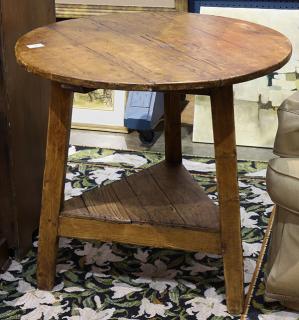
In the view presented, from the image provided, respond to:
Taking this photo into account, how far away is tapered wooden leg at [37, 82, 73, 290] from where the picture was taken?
132 cm

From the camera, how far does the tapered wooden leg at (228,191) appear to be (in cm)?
126

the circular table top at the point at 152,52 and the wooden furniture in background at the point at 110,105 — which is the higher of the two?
the circular table top at the point at 152,52

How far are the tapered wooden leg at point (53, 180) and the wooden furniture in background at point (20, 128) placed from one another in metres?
0.16

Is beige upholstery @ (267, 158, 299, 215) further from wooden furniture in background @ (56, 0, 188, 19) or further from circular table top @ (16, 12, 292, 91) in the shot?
wooden furniture in background @ (56, 0, 188, 19)

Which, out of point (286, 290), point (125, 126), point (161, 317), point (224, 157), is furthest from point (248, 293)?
point (125, 126)

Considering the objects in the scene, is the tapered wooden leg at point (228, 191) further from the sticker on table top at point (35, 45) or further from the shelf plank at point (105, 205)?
the sticker on table top at point (35, 45)

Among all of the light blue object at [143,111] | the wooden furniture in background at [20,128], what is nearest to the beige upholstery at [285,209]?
the wooden furniture in background at [20,128]

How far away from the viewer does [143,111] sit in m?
2.41

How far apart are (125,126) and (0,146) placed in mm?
961

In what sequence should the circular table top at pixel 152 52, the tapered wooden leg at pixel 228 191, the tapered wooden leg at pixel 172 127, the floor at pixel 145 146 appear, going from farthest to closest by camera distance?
the floor at pixel 145 146, the tapered wooden leg at pixel 172 127, the tapered wooden leg at pixel 228 191, the circular table top at pixel 152 52

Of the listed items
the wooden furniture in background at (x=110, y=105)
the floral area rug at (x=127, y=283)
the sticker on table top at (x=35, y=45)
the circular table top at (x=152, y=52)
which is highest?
the circular table top at (x=152, y=52)

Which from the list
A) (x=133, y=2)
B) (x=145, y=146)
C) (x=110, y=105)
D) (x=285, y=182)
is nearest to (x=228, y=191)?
(x=285, y=182)

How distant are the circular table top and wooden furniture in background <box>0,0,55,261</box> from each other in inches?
2.9

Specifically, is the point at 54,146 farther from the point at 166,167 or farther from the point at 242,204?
the point at 242,204
